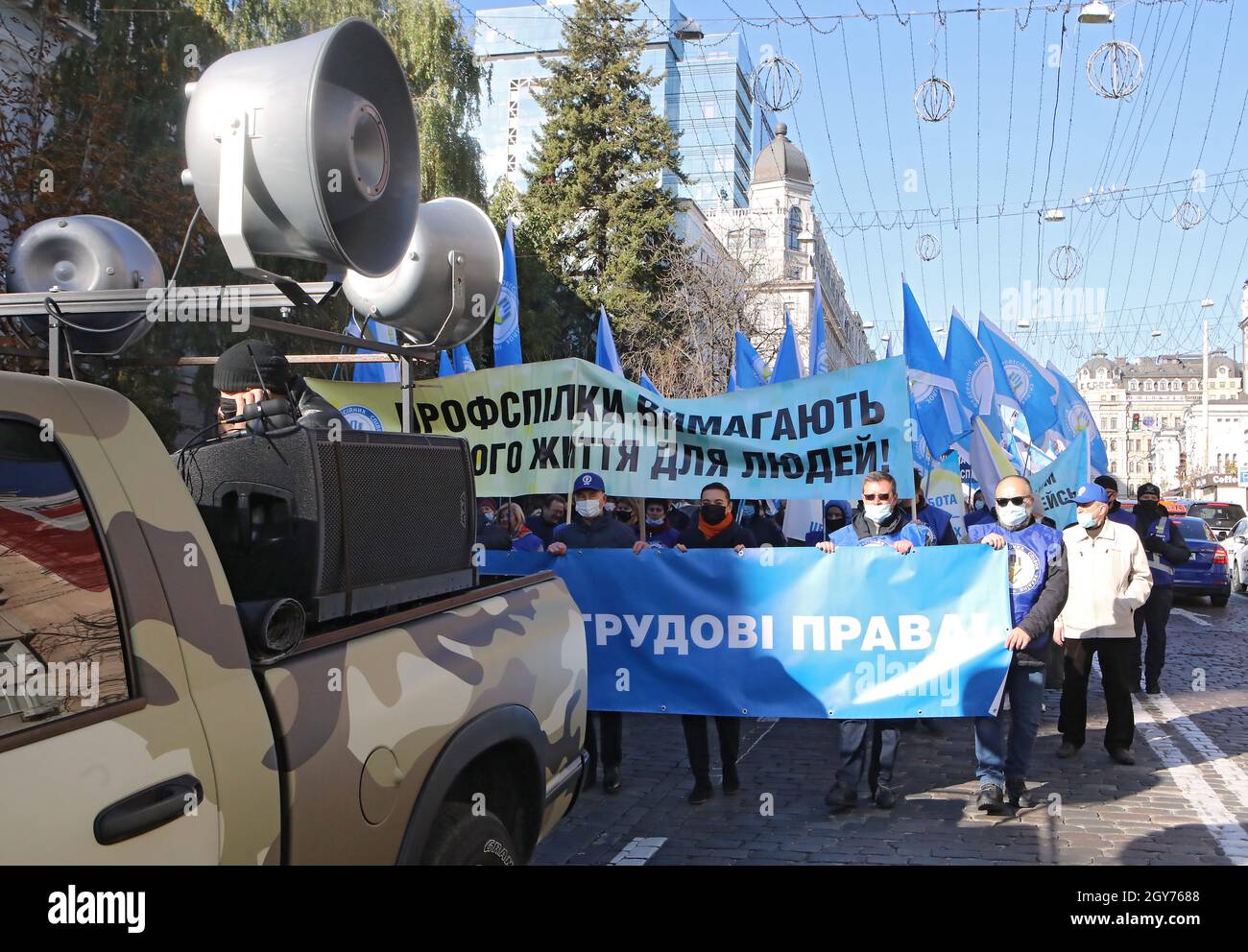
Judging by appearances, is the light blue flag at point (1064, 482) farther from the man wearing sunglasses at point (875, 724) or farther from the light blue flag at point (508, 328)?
the light blue flag at point (508, 328)

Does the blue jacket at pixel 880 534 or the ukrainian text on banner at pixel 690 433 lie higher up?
the ukrainian text on banner at pixel 690 433

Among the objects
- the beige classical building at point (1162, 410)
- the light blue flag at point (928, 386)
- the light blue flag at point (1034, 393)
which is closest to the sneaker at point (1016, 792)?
the light blue flag at point (928, 386)

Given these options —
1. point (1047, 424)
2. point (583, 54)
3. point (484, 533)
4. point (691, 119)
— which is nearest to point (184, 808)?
point (484, 533)

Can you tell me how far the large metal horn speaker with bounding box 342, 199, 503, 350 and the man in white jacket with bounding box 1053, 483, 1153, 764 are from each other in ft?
15.4

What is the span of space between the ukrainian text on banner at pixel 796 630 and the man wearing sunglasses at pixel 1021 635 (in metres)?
0.16

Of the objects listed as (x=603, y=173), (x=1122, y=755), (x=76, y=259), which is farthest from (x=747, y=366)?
(x=603, y=173)

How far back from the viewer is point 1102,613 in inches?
309

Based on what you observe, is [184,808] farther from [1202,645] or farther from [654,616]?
[1202,645]

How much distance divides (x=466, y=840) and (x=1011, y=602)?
449 centimetres

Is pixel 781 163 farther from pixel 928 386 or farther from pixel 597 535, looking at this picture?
pixel 597 535

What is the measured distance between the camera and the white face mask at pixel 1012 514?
678 centimetres

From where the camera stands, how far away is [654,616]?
697 cm

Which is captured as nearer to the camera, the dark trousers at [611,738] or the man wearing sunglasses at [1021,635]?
the man wearing sunglasses at [1021,635]

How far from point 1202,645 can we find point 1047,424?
3437mm
